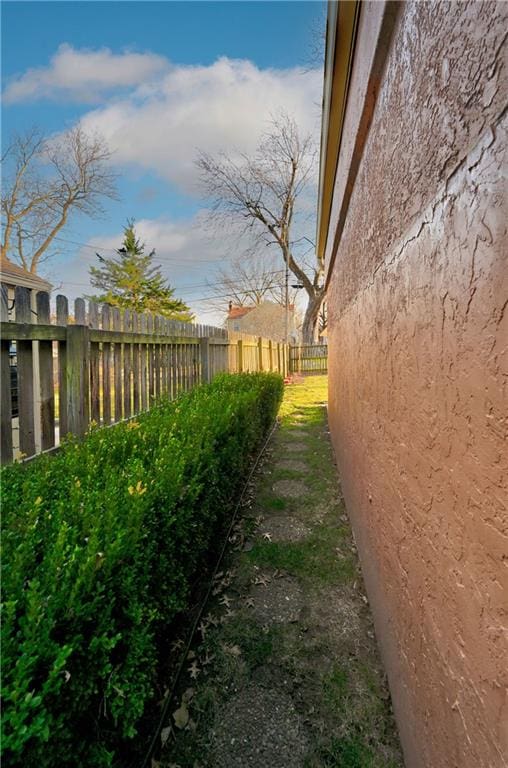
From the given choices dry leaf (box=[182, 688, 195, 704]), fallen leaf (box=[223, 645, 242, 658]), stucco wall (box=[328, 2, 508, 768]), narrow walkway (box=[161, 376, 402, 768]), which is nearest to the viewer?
stucco wall (box=[328, 2, 508, 768])

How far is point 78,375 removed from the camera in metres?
3.11

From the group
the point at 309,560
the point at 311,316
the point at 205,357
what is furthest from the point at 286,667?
the point at 311,316

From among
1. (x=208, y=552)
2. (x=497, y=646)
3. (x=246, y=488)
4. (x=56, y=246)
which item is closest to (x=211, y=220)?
(x=56, y=246)

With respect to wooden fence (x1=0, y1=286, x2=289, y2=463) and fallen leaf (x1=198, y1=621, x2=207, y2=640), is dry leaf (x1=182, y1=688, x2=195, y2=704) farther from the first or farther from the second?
wooden fence (x1=0, y1=286, x2=289, y2=463)

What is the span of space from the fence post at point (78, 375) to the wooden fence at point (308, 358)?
19.4 metres

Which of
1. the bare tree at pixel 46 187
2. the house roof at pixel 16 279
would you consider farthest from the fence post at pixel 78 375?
the bare tree at pixel 46 187

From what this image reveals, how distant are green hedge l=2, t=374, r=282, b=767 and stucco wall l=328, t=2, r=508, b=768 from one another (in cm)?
102

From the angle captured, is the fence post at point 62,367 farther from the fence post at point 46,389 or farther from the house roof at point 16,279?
the house roof at point 16,279

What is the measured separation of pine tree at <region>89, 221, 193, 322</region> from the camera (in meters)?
31.1

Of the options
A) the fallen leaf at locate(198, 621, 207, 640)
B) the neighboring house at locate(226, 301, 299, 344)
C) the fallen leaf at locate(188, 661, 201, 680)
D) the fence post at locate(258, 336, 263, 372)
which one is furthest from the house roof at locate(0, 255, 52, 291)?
the neighboring house at locate(226, 301, 299, 344)

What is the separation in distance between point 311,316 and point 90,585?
83.7ft

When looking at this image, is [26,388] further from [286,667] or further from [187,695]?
[286,667]

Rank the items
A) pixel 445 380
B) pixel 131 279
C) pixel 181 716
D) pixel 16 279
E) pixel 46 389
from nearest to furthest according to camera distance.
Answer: pixel 445 380 < pixel 181 716 < pixel 46 389 < pixel 16 279 < pixel 131 279

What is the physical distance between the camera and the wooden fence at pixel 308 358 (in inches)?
890
